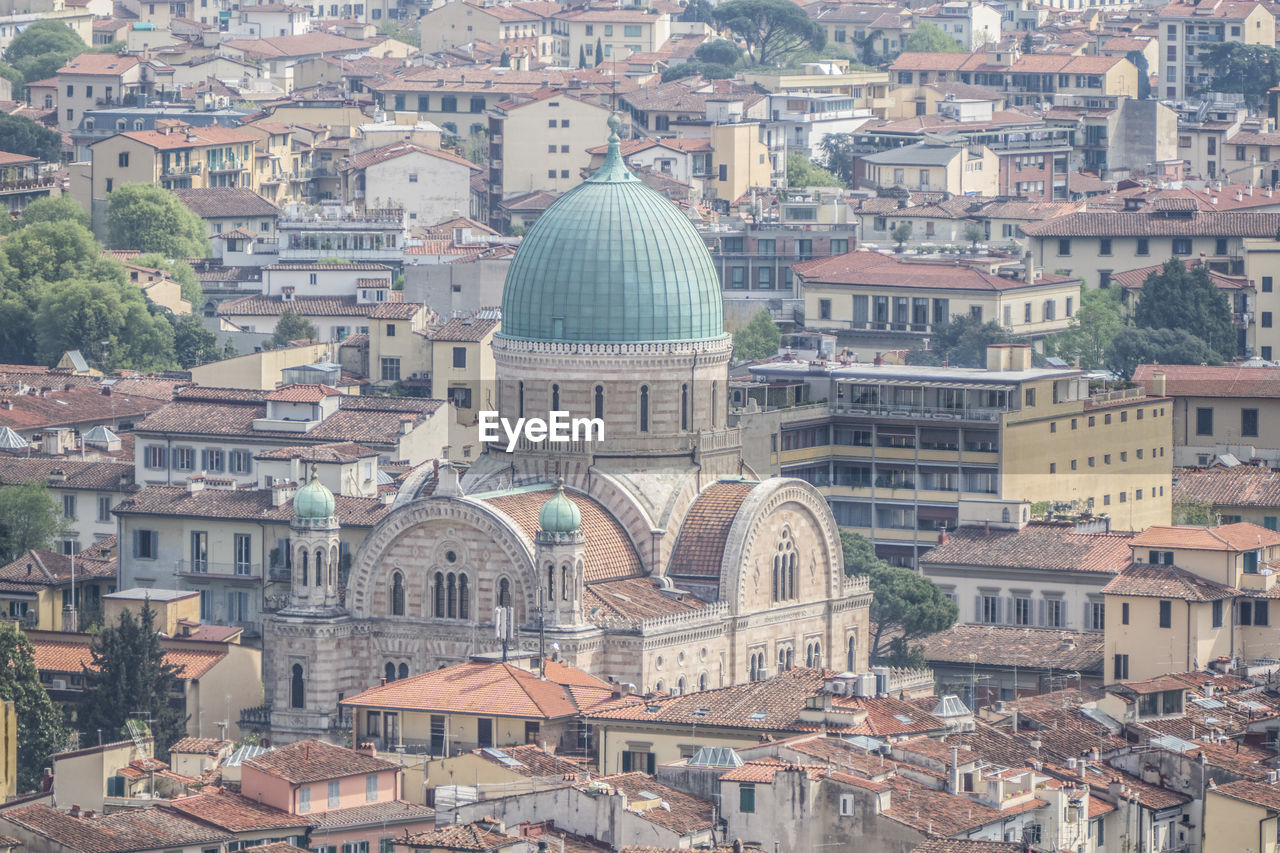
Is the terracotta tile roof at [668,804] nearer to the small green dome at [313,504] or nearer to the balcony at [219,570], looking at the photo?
the small green dome at [313,504]

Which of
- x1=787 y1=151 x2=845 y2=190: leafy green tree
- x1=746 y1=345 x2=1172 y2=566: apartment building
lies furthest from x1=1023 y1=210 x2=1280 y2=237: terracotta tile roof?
x1=746 y1=345 x2=1172 y2=566: apartment building

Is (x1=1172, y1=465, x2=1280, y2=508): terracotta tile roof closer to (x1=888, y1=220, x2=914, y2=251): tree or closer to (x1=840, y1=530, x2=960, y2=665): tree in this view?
(x1=840, y1=530, x2=960, y2=665): tree

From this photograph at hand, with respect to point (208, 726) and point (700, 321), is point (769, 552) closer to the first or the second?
point (700, 321)

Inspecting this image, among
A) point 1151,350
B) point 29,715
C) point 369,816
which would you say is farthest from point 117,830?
point 1151,350

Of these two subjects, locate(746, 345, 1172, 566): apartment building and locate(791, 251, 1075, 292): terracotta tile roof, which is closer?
locate(746, 345, 1172, 566): apartment building

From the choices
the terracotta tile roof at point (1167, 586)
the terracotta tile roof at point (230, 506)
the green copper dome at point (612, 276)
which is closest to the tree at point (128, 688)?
the terracotta tile roof at point (230, 506)

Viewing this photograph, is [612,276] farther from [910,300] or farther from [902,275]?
[902,275]

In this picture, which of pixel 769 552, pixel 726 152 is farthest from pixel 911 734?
pixel 726 152
